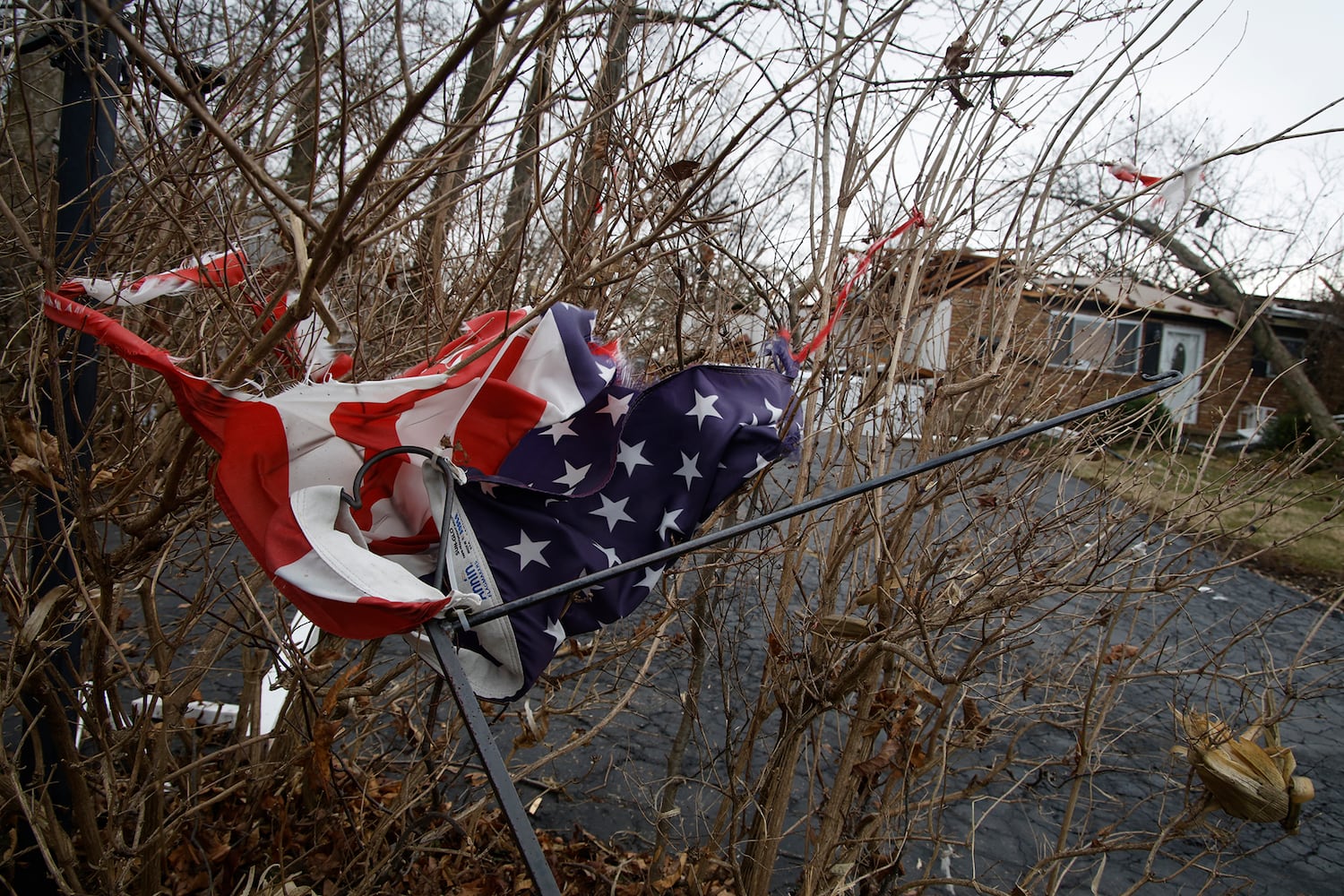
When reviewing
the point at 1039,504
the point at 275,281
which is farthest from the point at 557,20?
the point at 1039,504

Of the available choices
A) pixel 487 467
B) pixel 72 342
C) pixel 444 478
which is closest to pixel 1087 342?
pixel 487 467

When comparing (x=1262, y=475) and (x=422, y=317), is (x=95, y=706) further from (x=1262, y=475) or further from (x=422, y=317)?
(x=1262, y=475)

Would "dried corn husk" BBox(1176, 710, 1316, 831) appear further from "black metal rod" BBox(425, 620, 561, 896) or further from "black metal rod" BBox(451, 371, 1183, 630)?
"black metal rod" BBox(425, 620, 561, 896)

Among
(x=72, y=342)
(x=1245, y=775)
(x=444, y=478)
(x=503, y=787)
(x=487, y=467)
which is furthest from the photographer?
(x=1245, y=775)

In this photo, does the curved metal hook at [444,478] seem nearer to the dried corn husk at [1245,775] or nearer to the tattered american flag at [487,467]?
the tattered american flag at [487,467]

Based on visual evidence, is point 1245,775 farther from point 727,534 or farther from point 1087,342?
point 727,534

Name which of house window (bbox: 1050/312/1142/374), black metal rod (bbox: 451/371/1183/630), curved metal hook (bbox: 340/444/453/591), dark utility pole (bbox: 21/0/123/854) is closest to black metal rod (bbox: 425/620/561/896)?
black metal rod (bbox: 451/371/1183/630)

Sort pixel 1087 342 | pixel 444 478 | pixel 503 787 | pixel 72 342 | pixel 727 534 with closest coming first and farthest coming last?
pixel 503 787
pixel 727 534
pixel 444 478
pixel 72 342
pixel 1087 342

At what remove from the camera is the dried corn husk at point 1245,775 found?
3.06 m

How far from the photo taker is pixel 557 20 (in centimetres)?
146

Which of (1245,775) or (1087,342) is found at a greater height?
(1087,342)

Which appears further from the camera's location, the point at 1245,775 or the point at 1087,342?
the point at 1087,342

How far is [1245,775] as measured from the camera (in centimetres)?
311

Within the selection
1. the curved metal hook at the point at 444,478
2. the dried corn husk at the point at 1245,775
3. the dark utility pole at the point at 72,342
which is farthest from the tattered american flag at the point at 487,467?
the dried corn husk at the point at 1245,775
